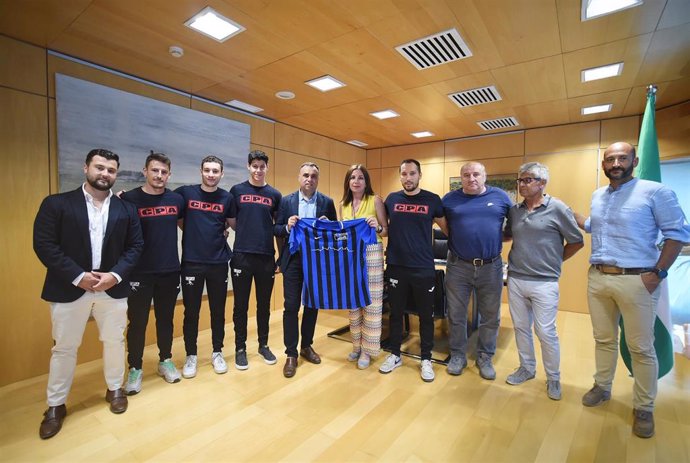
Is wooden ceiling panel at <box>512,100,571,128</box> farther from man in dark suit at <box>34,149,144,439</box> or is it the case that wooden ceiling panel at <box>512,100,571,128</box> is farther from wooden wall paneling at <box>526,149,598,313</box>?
man in dark suit at <box>34,149,144,439</box>

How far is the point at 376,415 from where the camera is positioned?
92.4 inches

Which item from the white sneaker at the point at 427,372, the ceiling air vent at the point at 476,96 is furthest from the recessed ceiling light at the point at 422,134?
the white sneaker at the point at 427,372

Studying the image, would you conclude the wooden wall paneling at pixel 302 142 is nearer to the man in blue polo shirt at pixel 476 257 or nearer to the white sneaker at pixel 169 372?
the man in blue polo shirt at pixel 476 257

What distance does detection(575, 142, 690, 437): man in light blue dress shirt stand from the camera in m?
2.14

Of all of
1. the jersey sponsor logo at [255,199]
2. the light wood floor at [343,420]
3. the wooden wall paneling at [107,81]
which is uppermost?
the wooden wall paneling at [107,81]

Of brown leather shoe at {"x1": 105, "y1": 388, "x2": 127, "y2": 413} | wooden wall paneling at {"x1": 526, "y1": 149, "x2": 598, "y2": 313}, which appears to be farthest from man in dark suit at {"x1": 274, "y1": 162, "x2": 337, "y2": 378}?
wooden wall paneling at {"x1": 526, "y1": 149, "x2": 598, "y2": 313}

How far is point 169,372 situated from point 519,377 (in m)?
2.87

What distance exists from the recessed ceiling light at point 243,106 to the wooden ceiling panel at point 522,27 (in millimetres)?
2948

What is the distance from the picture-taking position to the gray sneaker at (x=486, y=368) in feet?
9.43

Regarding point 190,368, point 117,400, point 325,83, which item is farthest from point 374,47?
point 117,400

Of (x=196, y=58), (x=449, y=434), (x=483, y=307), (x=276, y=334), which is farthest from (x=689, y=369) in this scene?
(x=196, y=58)

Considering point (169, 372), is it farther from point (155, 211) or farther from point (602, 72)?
point (602, 72)

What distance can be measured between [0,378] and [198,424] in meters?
1.91

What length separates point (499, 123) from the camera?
523cm
